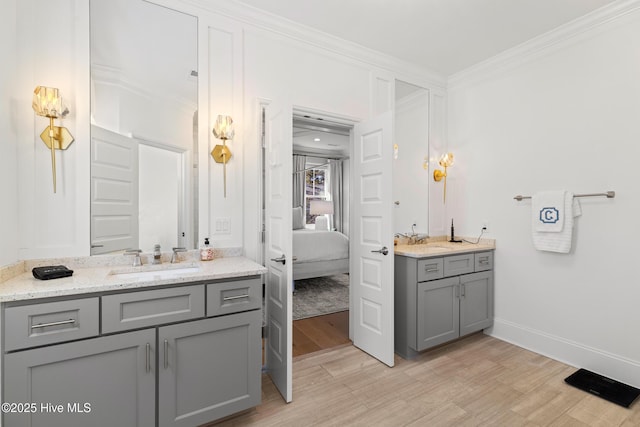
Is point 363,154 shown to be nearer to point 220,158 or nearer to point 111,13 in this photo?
point 220,158

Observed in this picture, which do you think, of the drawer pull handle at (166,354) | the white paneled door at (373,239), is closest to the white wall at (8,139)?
the drawer pull handle at (166,354)

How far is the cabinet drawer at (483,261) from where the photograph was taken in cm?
301

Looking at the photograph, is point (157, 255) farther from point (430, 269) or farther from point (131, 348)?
point (430, 269)

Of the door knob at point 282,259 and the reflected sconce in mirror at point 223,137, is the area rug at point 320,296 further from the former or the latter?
the reflected sconce in mirror at point 223,137

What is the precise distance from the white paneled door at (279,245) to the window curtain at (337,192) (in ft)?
15.3

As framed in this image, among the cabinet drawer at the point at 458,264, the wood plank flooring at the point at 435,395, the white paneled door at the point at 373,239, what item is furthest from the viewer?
the cabinet drawer at the point at 458,264

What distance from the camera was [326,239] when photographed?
4859 mm

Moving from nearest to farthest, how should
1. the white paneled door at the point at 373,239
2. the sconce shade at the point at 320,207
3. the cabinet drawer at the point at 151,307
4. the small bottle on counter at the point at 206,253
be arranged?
the cabinet drawer at the point at 151,307, the small bottle on counter at the point at 206,253, the white paneled door at the point at 373,239, the sconce shade at the point at 320,207

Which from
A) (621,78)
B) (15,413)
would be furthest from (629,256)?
(15,413)

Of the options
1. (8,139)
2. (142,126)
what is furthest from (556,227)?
(8,139)

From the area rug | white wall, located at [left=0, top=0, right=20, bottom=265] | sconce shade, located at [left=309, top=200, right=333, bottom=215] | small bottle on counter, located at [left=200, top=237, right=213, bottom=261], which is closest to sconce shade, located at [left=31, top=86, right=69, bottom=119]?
white wall, located at [left=0, top=0, right=20, bottom=265]

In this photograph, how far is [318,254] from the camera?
15.3 ft

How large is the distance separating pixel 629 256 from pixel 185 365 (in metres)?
3.23

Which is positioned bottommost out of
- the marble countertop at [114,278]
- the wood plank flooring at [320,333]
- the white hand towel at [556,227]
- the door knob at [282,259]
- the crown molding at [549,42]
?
the wood plank flooring at [320,333]
